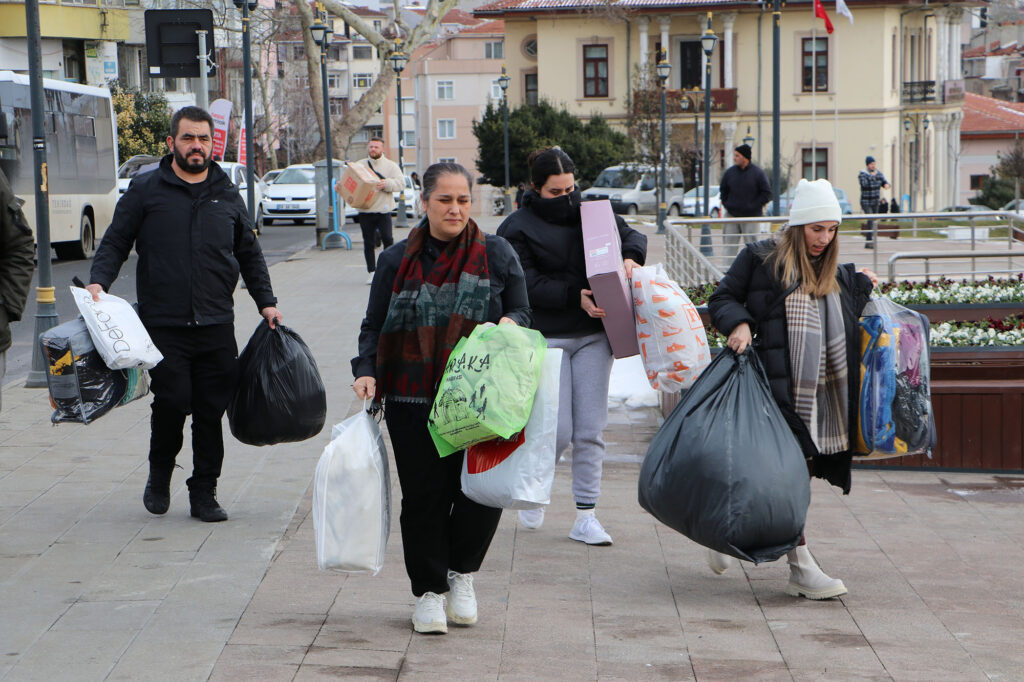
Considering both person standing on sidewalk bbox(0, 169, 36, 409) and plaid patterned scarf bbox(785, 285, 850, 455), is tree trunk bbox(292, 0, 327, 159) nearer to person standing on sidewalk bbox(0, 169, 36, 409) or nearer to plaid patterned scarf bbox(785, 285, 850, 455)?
person standing on sidewalk bbox(0, 169, 36, 409)

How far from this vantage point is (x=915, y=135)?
63.4 metres

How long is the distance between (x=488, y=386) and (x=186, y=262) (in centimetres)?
221

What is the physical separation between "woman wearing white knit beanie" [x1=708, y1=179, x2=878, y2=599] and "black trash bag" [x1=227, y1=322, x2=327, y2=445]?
1948 mm

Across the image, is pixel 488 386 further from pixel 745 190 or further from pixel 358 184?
pixel 745 190

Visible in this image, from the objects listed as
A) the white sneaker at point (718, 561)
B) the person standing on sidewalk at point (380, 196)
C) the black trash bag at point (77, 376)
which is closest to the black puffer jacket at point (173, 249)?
the black trash bag at point (77, 376)

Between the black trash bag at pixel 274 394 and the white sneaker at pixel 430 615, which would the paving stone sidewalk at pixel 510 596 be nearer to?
the white sneaker at pixel 430 615

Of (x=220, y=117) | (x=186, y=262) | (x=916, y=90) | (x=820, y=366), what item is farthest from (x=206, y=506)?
(x=916, y=90)

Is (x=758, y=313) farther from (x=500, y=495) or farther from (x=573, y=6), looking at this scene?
(x=573, y=6)

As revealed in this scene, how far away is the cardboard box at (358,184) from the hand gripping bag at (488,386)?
12.1 meters

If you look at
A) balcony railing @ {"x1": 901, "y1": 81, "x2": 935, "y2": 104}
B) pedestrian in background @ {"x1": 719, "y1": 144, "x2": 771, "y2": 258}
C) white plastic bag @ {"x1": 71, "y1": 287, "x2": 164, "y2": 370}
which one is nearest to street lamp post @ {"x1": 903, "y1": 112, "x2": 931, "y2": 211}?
balcony railing @ {"x1": 901, "y1": 81, "x2": 935, "y2": 104}

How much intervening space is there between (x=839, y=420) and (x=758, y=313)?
483mm

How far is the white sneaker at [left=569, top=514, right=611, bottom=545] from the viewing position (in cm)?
588

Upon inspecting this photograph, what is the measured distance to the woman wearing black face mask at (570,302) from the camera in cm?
579

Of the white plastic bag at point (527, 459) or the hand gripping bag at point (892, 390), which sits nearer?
the white plastic bag at point (527, 459)
